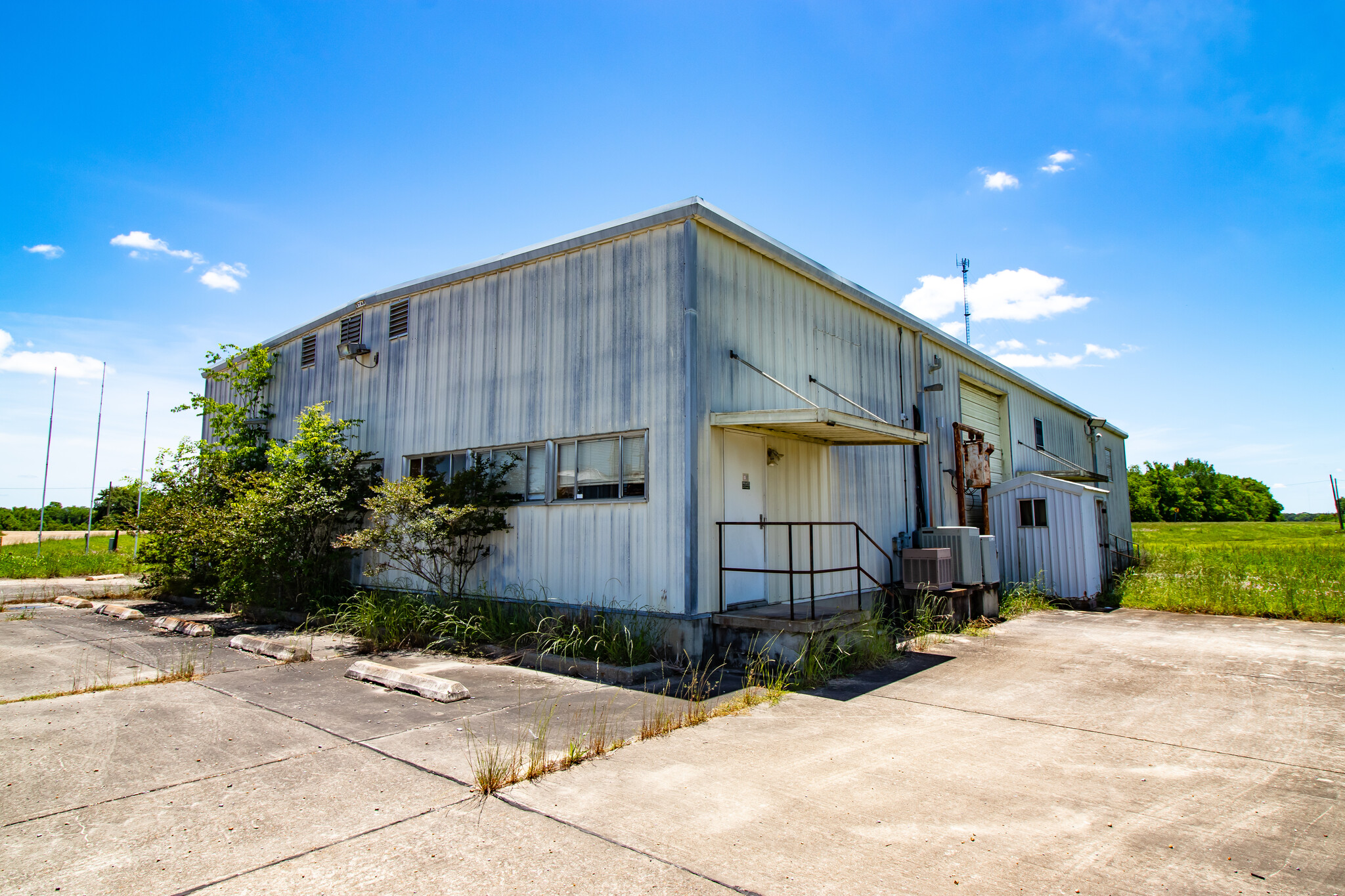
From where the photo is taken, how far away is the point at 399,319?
12727mm

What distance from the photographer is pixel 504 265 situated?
10.8 metres

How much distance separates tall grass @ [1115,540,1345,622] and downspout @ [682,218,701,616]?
10.7m

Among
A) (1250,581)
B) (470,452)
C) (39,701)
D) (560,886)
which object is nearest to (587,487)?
(470,452)

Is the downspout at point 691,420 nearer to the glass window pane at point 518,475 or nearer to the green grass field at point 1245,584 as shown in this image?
the glass window pane at point 518,475

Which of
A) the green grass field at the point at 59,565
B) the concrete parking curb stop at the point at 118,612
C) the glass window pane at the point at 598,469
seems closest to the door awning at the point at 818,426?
the glass window pane at the point at 598,469

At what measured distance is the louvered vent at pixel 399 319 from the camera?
41.3ft

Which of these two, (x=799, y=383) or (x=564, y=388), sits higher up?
(x=799, y=383)

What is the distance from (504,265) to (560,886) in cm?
914

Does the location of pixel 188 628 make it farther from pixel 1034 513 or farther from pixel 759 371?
pixel 1034 513

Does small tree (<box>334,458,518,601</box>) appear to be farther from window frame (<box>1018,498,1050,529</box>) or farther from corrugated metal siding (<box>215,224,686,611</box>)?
window frame (<box>1018,498,1050,529</box>)

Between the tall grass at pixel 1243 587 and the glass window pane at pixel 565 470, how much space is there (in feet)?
38.3

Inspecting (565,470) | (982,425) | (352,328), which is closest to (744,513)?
(565,470)

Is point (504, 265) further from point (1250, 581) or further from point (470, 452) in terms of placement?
point (1250, 581)

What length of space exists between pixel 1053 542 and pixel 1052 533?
185mm
